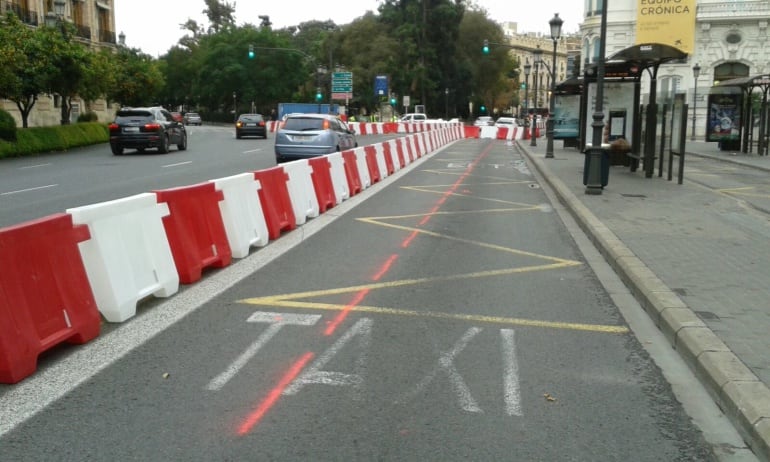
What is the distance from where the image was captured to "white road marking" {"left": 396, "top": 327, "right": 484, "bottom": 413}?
15.0ft

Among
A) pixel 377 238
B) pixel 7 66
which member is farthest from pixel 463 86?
pixel 377 238

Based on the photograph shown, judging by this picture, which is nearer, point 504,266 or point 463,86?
point 504,266

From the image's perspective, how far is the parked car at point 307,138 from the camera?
72.0 feet

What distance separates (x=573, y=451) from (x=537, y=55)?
3511 centimetres

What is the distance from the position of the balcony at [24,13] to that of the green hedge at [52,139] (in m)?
15.1

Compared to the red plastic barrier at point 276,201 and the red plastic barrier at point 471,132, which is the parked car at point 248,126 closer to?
the red plastic barrier at point 471,132

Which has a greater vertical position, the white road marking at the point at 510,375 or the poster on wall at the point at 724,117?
the poster on wall at the point at 724,117

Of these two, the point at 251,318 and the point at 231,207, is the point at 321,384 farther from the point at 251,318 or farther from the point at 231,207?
the point at 231,207

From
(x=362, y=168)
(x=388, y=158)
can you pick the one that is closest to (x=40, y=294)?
(x=362, y=168)

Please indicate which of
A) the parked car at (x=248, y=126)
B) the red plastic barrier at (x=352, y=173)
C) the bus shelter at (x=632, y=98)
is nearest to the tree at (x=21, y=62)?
the parked car at (x=248, y=126)

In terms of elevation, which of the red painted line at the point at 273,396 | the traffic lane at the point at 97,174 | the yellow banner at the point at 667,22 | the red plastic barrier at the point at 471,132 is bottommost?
the red plastic barrier at the point at 471,132

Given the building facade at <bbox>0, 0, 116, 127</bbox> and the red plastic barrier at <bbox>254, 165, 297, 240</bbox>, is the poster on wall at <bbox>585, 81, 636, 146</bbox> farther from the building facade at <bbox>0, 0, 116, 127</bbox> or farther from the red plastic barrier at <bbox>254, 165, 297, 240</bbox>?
the building facade at <bbox>0, 0, 116, 127</bbox>

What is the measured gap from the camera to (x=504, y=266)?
8664 millimetres

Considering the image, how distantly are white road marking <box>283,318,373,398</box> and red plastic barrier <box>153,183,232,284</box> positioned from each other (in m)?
2.26
